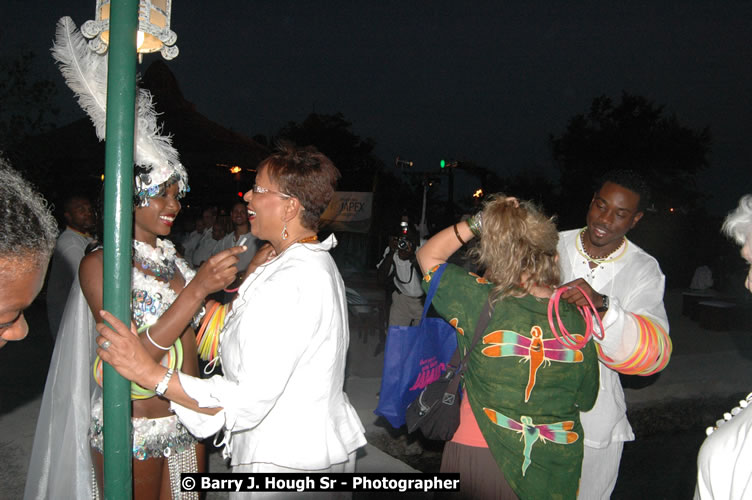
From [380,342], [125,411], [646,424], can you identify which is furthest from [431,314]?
[125,411]

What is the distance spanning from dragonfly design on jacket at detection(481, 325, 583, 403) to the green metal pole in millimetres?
1569

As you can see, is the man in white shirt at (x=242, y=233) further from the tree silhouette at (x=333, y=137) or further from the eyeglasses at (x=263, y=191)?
the tree silhouette at (x=333, y=137)

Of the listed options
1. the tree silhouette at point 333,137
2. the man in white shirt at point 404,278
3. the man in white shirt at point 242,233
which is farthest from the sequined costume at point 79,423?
the tree silhouette at point 333,137

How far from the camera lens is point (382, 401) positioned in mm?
2678

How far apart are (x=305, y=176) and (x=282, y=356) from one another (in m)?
0.79

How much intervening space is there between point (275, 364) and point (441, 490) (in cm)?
121

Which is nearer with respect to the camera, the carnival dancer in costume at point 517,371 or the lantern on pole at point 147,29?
the lantern on pole at point 147,29

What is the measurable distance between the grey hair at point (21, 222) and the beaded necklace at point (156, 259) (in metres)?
1.30

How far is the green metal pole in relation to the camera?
1.41 meters

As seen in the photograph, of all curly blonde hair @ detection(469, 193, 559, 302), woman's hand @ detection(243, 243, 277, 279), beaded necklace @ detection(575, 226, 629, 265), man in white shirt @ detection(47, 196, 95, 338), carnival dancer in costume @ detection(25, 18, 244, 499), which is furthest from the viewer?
man in white shirt @ detection(47, 196, 95, 338)

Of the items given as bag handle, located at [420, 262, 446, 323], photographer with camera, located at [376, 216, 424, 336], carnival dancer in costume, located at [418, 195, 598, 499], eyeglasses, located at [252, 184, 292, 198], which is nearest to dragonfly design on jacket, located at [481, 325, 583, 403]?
carnival dancer in costume, located at [418, 195, 598, 499]

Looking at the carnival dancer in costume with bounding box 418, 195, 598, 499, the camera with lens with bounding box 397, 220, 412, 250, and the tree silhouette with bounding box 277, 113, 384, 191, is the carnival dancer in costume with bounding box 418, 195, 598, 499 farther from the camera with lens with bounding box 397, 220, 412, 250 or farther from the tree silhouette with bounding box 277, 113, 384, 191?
the tree silhouette with bounding box 277, 113, 384, 191

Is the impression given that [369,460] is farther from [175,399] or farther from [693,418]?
[693,418]

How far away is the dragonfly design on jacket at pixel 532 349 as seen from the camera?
7.51 ft
